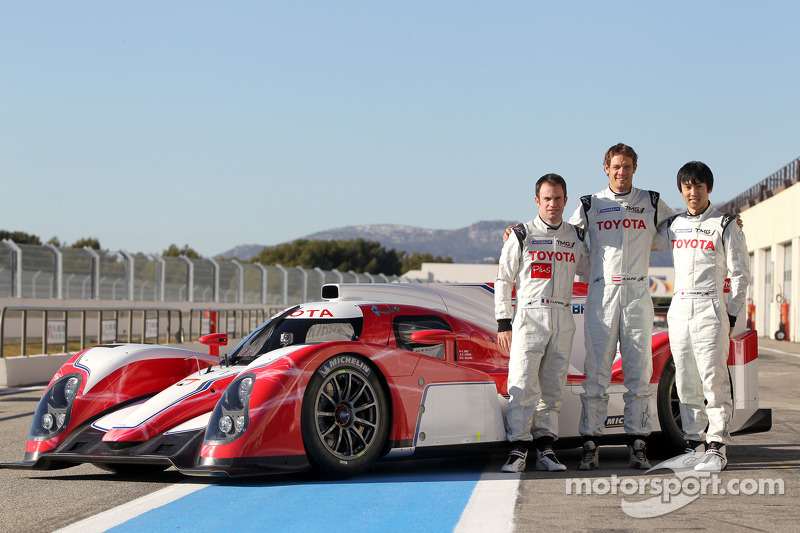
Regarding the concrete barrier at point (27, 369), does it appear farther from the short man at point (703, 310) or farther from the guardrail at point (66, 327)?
the short man at point (703, 310)

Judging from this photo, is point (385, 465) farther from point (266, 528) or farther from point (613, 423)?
point (266, 528)

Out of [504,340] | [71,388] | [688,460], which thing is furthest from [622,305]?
[71,388]

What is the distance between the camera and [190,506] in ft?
17.1

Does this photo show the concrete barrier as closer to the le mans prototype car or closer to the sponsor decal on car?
the le mans prototype car

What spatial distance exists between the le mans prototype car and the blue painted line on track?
197mm

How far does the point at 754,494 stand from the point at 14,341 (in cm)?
1595

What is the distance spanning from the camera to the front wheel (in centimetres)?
738

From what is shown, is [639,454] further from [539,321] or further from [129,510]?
→ [129,510]

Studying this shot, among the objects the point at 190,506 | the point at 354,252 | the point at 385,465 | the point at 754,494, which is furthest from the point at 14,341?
the point at 354,252

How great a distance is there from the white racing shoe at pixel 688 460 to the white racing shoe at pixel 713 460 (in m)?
0.06

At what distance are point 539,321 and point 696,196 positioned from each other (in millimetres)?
1412

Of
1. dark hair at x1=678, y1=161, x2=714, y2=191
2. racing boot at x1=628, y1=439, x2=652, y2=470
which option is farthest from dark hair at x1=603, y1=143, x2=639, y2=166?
racing boot at x1=628, y1=439, x2=652, y2=470

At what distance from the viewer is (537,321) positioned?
670 centimetres

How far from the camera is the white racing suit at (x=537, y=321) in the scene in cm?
667
